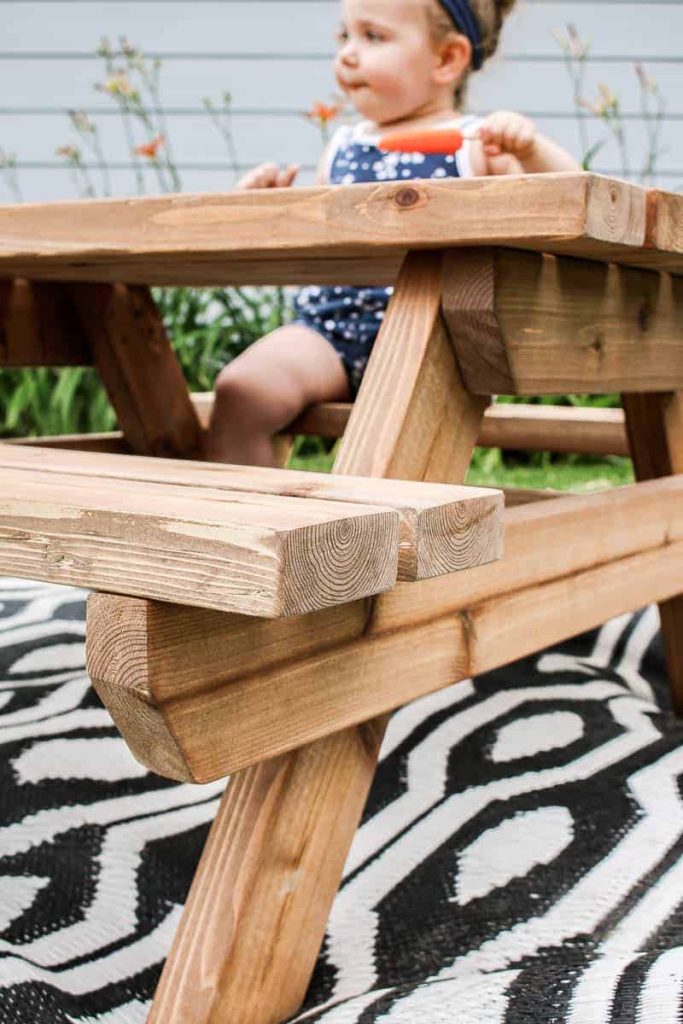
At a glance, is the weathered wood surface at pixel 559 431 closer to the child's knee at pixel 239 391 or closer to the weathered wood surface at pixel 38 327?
the child's knee at pixel 239 391

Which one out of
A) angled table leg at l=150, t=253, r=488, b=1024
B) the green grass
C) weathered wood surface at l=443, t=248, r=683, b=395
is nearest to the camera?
angled table leg at l=150, t=253, r=488, b=1024

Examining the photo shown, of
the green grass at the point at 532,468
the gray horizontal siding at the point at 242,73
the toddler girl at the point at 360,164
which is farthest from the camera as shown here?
the gray horizontal siding at the point at 242,73

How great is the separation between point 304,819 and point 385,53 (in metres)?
1.59

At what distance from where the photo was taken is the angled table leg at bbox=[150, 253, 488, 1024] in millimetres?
1162

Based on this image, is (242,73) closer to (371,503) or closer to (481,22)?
(481,22)

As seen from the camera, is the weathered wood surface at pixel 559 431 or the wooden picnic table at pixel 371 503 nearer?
the wooden picnic table at pixel 371 503


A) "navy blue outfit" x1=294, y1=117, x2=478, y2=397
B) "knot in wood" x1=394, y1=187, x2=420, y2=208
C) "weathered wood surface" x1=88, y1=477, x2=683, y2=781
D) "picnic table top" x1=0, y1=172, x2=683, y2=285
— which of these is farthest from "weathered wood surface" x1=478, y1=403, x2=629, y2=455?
"knot in wood" x1=394, y1=187, x2=420, y2=208

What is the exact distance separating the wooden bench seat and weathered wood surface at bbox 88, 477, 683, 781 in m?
0.05

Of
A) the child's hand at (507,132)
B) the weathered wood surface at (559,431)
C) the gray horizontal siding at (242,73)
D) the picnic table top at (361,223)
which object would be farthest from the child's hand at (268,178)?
the gray horizontal siding at (242,73)

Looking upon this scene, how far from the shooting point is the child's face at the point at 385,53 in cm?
229

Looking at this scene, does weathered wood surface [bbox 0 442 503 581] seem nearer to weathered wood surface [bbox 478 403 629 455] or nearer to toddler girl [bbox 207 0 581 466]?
toddler girl [bbox 207 0 581 466]

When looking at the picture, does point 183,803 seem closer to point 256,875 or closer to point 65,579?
point 256,875

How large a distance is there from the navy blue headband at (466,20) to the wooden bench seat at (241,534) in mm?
1544

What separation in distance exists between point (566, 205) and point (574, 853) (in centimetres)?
82
